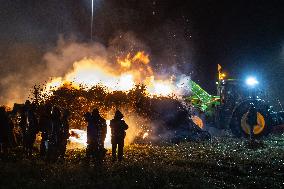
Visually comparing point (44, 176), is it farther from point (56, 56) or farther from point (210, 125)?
point (56, 56)

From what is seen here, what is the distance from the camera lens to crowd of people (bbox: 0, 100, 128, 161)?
12.1 metres

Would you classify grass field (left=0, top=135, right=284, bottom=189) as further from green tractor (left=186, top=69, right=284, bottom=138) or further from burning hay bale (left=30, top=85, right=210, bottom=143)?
burning hay bale (left=30, top=85, right=210, bottom=143)

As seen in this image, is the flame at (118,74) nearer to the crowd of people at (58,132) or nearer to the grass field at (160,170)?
the crowd of people at (58,132)

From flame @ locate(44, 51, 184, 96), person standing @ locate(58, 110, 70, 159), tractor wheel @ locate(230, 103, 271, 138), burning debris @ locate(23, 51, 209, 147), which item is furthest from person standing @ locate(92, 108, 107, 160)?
flame @ locate(44, 51, 184, 96)

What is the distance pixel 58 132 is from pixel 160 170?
410 centimetres

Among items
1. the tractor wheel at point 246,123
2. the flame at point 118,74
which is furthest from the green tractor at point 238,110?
the flame at point 118,74

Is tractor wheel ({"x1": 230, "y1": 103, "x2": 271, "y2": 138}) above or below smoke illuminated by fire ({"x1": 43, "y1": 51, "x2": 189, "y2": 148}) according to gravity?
below

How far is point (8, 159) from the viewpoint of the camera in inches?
476

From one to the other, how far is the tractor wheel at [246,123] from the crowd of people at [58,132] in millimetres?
7060

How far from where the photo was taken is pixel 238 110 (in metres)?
17.7

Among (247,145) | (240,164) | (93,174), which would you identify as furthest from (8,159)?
(247,145)

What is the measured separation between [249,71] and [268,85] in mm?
2277

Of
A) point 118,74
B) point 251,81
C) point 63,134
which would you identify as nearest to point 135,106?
point 251,81

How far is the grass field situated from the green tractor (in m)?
2.83
